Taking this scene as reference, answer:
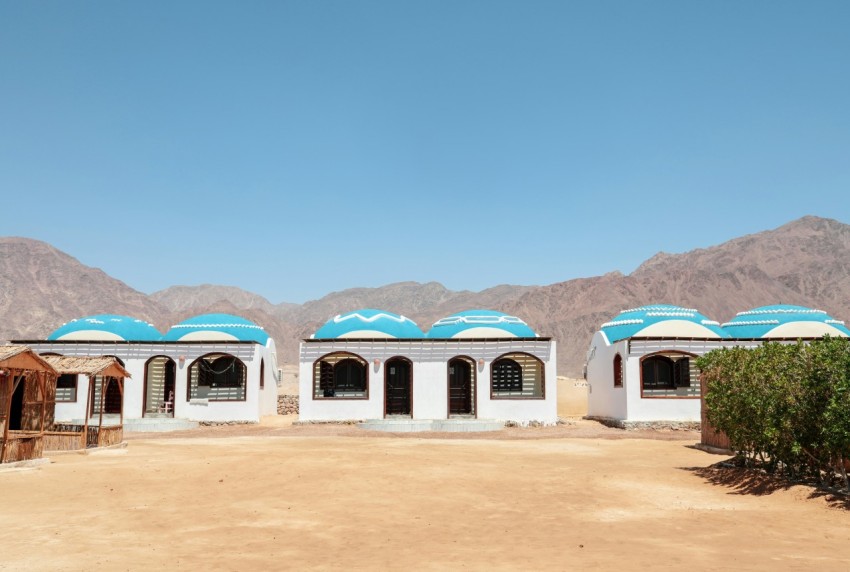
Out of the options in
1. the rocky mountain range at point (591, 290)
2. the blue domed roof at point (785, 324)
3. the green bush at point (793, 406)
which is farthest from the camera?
the rocky mountain range at point (591, 290)

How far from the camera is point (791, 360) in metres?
13.0

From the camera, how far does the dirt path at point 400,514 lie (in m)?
8.12

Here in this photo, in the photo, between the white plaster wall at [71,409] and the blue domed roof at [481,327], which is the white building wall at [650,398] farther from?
the white plaster wall at [71,409]

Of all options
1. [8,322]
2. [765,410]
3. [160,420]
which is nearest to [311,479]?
[765,410]

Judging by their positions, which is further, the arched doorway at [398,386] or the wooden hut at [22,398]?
the arched doorway at [398,386]

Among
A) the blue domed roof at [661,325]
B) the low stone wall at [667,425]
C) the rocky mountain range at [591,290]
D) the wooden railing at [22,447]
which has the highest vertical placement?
the rocky mountain range at [591,290]

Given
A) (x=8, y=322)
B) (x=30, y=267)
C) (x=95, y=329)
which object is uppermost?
(x=30, y=267)

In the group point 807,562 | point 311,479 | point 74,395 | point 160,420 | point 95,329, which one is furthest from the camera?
point 95,329

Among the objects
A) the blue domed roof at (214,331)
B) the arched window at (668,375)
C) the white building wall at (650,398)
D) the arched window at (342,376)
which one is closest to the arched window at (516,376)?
the white building wall at (650,398)

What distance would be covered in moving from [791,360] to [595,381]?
20.4 meters

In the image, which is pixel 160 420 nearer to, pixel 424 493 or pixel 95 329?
pixel 95 329

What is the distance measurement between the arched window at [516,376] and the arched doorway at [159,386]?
45.1ft

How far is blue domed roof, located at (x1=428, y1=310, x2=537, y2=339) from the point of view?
3180cm

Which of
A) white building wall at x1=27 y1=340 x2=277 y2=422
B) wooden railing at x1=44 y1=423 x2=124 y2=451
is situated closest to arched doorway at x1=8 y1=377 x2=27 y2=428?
wooden railing at x1=44 y1=423 x2=124 y2=451
